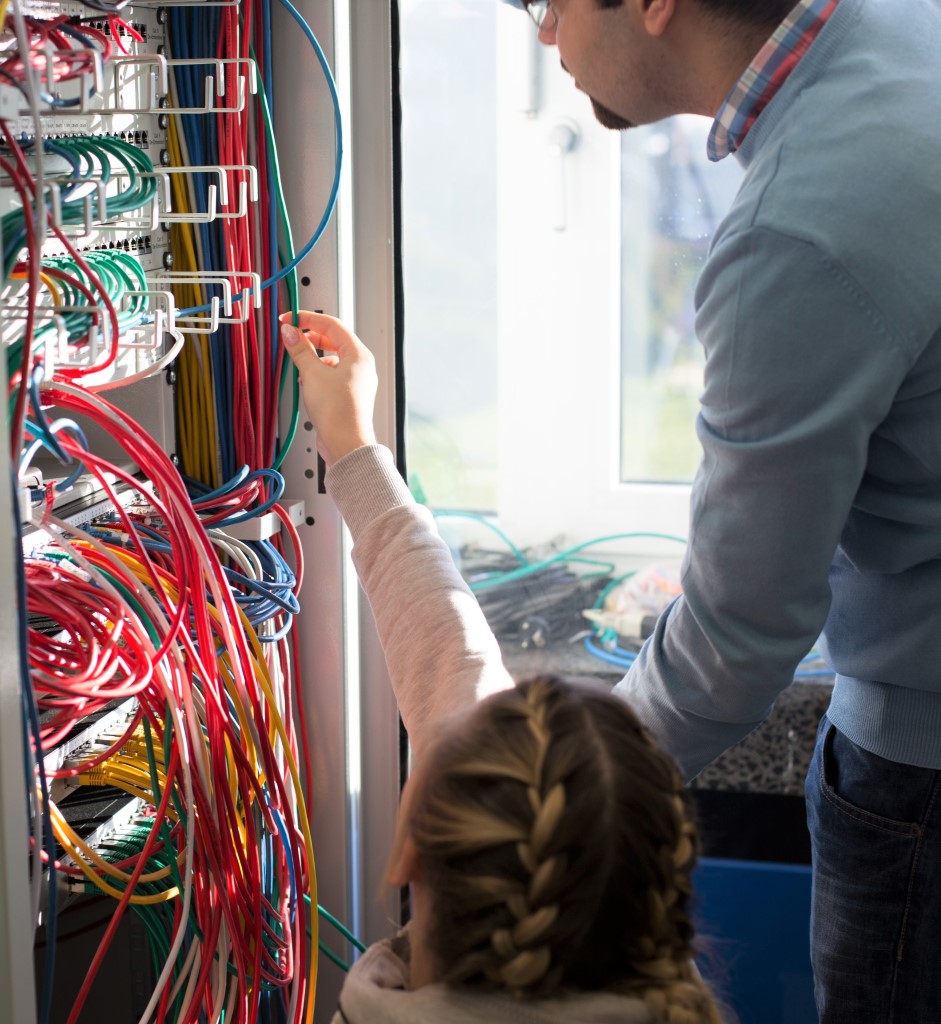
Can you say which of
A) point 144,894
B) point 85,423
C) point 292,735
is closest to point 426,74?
point 85,423

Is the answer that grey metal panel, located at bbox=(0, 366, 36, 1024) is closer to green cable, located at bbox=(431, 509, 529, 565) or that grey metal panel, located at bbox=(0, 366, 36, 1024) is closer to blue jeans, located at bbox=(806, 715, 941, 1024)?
blue jeans, located at bbox=(806, 715, 941, 1024)

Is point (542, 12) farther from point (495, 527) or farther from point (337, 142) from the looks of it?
point (495, 527)

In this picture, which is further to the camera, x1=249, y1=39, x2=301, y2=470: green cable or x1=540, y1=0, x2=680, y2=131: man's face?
x1=249, y1=39, x2=301, y2=470: green cable

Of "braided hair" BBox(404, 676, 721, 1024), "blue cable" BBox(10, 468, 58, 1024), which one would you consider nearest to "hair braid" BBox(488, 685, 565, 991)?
"braided hair" BBox(404, 676, 721, 1024)

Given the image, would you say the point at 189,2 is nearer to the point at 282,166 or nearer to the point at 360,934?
the point at 282,166

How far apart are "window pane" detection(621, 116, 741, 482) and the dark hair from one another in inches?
36.6

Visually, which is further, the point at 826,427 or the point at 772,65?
the point at 772,65

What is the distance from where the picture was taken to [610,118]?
1.36 metres

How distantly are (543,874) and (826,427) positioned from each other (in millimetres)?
460

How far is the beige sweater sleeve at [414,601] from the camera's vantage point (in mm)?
1222

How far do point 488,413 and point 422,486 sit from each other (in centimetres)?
19

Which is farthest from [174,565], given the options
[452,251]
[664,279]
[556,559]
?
[664,279]

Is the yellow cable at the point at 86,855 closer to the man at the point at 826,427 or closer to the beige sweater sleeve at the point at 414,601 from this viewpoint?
the beige sweater sleeve at the point at 414,601

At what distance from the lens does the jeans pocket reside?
1278mm
